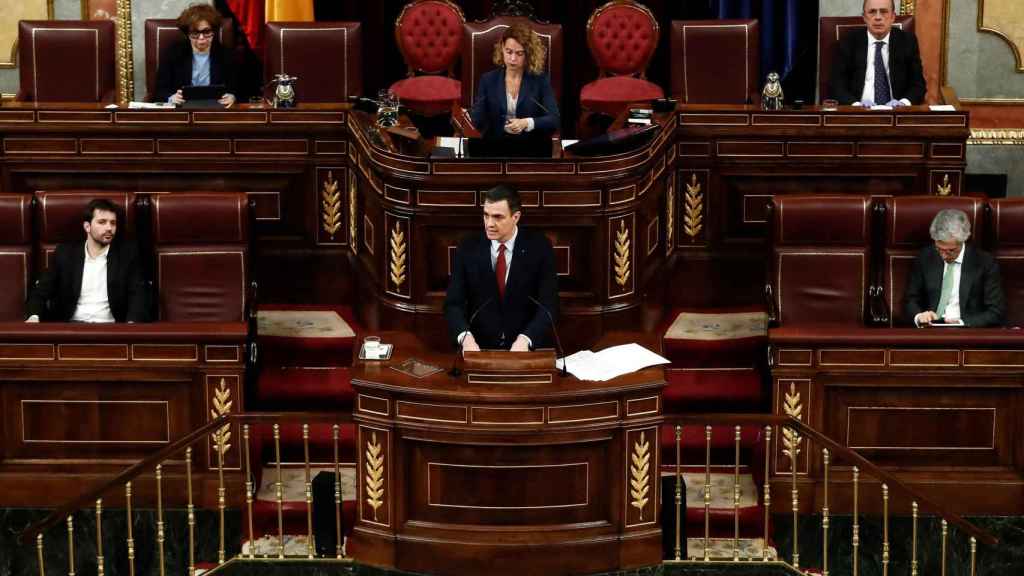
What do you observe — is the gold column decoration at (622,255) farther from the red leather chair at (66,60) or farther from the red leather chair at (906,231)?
the red leather chair at (66,60)

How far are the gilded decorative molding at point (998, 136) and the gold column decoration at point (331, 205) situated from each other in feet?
12.9

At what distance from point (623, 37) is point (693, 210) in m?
1.69

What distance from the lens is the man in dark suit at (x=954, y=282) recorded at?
6.71 metres

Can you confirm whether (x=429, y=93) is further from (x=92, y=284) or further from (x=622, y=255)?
(x=92, y=284)

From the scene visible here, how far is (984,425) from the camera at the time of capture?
6.45m

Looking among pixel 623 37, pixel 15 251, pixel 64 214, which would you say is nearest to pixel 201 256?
pixel 64 214

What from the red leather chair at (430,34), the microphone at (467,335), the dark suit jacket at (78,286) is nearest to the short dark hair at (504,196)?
the microphone at (467,335)

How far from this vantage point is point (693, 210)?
7.89 metres

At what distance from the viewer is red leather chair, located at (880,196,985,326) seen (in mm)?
7012

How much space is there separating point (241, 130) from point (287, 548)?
8.08 feet

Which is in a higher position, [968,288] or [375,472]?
[968,288]

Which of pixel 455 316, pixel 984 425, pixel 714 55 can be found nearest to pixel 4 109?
pixel 455 316

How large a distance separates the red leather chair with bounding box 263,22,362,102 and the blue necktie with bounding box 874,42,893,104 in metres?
2.65

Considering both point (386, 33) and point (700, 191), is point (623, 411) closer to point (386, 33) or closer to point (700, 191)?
point (700, 191)
